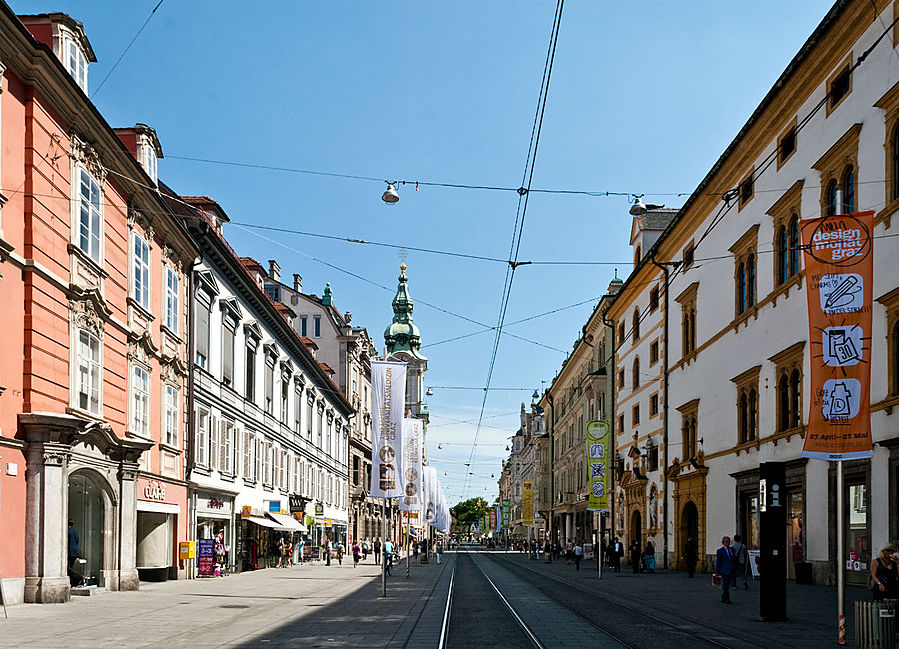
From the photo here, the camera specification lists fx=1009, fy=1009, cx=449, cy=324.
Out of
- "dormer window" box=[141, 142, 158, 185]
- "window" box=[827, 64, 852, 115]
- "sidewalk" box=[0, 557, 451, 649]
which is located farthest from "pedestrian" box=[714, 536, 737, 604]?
"dormer window" box=[141, 142, 158, 185]

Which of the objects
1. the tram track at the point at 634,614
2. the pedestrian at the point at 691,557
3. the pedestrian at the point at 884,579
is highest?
the pedestrian at the point at 884,579

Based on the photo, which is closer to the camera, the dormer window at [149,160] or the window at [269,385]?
the dormer window at [149,160]

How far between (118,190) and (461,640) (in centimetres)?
1681

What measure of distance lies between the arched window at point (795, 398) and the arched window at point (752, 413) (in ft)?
12.0

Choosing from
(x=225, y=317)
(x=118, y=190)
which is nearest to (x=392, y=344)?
(x=225, y=317)

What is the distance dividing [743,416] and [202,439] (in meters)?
19.2

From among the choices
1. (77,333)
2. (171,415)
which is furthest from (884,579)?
(171,415)

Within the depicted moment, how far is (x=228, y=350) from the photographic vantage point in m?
40.2

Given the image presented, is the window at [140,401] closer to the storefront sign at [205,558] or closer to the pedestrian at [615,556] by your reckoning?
the storefront sign at [205,558]

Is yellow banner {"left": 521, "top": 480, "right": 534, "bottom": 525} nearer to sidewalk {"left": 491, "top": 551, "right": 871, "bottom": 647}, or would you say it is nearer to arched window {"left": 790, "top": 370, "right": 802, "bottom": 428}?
sidewalk {"left": 491, "top": 551, "right": 871, "bottom": 647}

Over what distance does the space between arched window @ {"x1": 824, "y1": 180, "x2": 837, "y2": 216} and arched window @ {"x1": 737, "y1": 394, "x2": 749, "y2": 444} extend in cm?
988

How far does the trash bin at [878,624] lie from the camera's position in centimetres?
1373

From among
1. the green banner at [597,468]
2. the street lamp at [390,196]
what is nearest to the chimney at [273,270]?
the green banner at [597,468]

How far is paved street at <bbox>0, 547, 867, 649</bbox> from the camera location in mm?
15617
